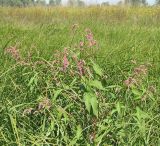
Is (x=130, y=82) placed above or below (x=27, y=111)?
above

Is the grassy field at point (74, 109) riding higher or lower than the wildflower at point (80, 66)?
lower

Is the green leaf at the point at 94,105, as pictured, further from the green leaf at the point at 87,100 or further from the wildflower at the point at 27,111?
the wildflower at the point at 27,111

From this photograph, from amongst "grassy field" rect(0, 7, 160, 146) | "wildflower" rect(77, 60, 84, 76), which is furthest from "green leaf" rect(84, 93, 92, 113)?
"wildflower" rect(77, 60, 84, 76)

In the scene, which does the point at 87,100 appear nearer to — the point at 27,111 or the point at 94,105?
the point at 94,105

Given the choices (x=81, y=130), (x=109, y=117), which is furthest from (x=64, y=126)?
(x=109, y=117)

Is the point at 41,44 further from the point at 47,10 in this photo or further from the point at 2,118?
the point at 47,10

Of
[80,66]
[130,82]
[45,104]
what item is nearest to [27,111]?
[45,104]

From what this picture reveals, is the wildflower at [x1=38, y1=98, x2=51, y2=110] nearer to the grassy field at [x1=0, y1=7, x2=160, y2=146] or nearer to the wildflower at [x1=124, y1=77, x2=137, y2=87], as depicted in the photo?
the grassy field at [x1=0, y1=7, x2=160, y2=146]

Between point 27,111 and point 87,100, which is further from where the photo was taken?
point 27,111

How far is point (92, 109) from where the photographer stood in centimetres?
180

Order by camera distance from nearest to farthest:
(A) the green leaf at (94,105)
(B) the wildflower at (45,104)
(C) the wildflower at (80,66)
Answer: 1. (A) the green leaf at (94,105)
2. (B) the wildflower at (45,104)
3. (C) the wildflower at (80,66)

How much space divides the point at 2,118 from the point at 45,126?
216mm

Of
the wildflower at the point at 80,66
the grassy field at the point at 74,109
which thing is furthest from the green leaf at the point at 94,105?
the wildflower at the point at 80,66

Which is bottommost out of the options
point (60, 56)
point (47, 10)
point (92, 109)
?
point (47, 10)
